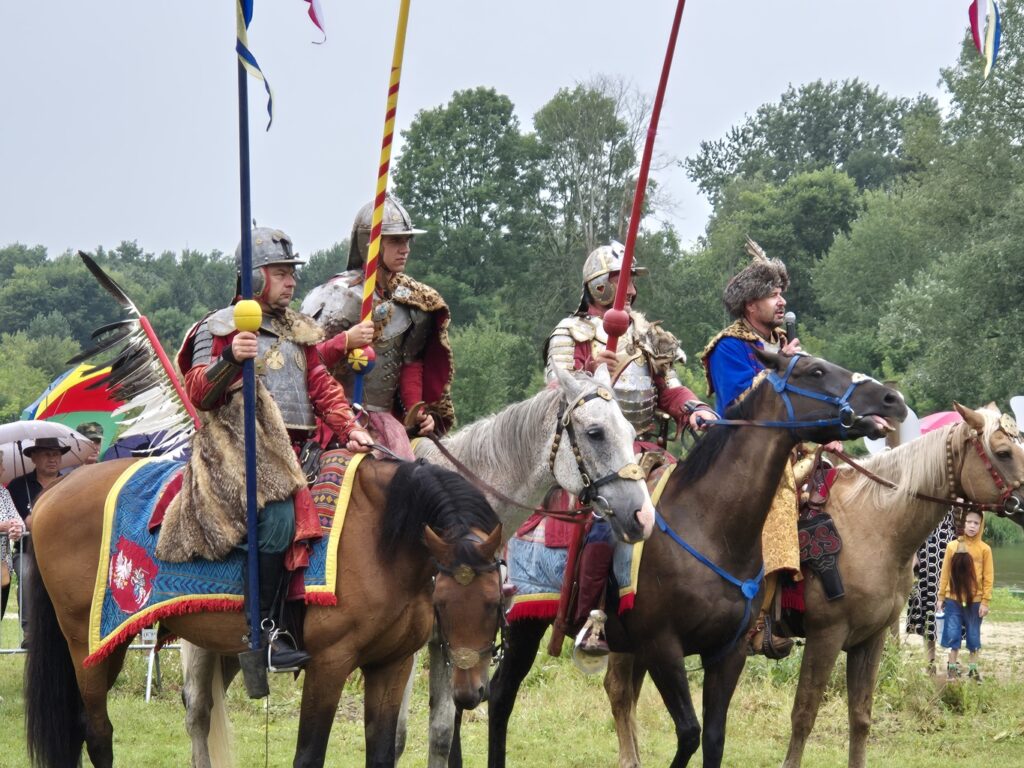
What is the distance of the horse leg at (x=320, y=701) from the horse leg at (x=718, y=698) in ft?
6.56

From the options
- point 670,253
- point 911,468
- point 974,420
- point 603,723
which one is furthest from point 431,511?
point 670,253

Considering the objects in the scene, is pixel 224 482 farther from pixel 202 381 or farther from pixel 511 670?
pixel 511 670

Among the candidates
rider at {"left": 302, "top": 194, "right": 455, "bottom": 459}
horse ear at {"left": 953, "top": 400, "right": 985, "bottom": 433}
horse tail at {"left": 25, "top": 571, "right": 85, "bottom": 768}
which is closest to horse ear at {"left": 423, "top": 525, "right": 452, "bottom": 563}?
rider at {"left": 302, "top": 194, "right": 455, "bottom": 459}

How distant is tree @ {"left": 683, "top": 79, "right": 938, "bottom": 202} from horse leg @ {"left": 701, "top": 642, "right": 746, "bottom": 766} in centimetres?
6444

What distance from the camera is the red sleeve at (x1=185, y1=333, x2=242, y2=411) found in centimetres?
598

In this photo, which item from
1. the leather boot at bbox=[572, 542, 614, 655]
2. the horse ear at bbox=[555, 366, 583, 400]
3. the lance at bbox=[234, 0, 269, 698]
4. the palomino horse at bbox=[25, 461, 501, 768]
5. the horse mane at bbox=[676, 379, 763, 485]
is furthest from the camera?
the horse mane at bbox=[676, 379, 763, 485]

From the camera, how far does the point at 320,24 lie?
5719 mm

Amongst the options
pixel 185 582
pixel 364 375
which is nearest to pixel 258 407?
pixel 185 582

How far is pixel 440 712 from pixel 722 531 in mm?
1790

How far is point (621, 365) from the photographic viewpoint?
23.3ft

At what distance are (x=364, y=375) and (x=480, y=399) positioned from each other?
2586 centimetres

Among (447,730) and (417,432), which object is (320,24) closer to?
(417,432)

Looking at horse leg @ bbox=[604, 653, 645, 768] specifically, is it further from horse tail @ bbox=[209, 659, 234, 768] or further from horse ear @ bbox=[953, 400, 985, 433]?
horse ear @ bbox=[953, 400, 985, 433]

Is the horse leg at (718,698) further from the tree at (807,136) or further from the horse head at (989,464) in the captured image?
the tree at (807,136)
